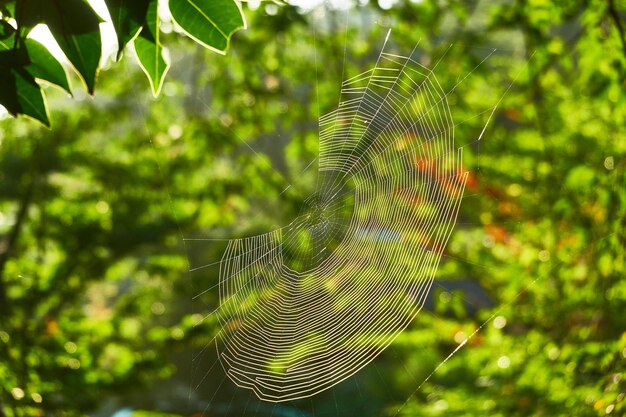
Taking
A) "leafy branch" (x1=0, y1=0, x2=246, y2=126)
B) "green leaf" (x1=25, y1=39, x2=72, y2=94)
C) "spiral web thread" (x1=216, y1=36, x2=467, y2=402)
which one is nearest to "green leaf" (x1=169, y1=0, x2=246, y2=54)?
"leafy branch" (x1=0, y1=0, x2=246, y2=126)

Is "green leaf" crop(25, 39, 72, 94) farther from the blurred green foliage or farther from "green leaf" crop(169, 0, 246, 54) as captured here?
the blurred green foliage

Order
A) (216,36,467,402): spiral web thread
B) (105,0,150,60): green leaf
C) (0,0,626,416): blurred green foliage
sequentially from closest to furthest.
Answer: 1. (105,0,150,60): green leaf
2. (216,36,467,402): spiral web thread
3. (0,0,626,416): blurred green foliage

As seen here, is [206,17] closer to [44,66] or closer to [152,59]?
[152,59]

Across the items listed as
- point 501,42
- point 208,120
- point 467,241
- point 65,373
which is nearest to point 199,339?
point 65,373

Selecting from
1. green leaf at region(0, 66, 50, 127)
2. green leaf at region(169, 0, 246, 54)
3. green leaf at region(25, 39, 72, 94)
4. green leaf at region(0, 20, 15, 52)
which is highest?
green leaf at region(169, 0, 246, 54)

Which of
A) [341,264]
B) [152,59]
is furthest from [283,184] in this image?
[152,59]

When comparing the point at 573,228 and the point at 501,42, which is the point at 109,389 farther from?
the point at 501,42
